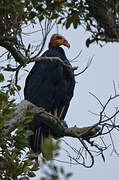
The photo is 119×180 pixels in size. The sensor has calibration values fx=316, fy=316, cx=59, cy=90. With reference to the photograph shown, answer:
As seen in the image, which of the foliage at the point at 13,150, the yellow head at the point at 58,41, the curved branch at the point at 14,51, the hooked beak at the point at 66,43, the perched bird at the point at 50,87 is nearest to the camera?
the foliage at the point at 13,150

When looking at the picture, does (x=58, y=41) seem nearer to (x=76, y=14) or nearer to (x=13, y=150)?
(x=76, y=14)

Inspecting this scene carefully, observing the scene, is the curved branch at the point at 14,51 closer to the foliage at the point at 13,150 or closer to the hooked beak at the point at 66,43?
the foliage at the point at 13,150

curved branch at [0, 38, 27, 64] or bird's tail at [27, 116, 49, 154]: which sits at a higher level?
curved branch at [0, 38, 27, 64]

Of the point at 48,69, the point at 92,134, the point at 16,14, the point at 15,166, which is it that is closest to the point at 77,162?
the point at 92,134

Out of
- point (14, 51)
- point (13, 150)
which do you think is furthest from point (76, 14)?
point (13, 150)

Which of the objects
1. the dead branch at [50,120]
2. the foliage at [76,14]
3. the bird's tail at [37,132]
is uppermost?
the foliage at [76,14]

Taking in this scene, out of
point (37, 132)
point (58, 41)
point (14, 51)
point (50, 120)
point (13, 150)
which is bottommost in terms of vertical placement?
point (13, 150)

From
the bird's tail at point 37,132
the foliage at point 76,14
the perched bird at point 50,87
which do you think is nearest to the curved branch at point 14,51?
the foliage at point 76,14

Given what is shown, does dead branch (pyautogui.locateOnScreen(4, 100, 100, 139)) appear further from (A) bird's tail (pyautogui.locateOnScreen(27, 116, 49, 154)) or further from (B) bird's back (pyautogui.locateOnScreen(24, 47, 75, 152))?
(B) bird's back (pyautogui.locateOnScreen(24, 47, 75, 152))

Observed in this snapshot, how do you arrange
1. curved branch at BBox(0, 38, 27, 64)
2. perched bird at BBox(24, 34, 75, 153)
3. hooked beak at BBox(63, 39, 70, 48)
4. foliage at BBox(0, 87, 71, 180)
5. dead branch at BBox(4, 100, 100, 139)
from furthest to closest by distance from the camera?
hooked beak at BBox(63, 39, 70, 48)
perched bird at BBox(24, 34, 75, 153)
curved branch at BBox(0, 38, 27, 64)
dead branch at BBox(4, 100, 100, 139)
foliage at BBox(0, 87, 71, 180)

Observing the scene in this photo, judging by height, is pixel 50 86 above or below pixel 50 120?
above

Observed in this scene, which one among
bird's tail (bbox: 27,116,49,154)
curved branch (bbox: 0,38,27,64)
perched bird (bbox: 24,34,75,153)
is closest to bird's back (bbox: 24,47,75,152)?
perched bird (bbox: 24,34,75,153)

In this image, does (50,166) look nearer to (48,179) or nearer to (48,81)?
(48,179)

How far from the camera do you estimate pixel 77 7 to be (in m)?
3.76
